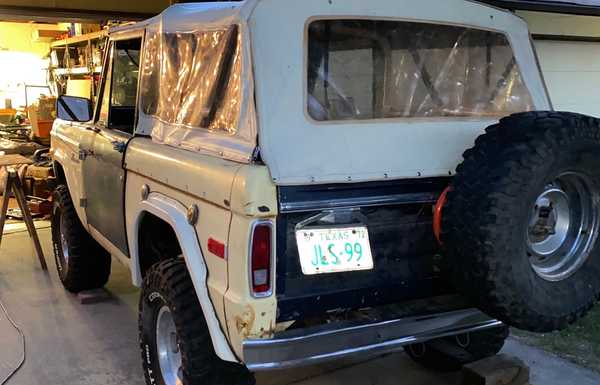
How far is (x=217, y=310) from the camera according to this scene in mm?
2447

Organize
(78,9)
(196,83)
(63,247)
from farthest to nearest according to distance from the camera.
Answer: (78,9) < (63,247) < (196,83)

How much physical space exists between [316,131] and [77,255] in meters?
3.01

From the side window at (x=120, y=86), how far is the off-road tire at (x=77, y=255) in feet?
3.31

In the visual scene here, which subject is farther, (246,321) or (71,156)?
(71,156)

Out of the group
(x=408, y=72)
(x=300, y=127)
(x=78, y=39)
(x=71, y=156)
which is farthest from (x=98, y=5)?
(x=300, y=127)

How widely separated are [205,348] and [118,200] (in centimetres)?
140

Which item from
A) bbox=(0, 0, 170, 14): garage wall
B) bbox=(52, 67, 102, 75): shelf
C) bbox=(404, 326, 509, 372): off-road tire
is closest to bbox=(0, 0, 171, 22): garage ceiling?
bbox=(0, 0, 170, 14): garage wall

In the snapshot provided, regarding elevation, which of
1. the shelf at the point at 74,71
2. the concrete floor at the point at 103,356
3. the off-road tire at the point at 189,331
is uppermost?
the shelf at the point at 74,71

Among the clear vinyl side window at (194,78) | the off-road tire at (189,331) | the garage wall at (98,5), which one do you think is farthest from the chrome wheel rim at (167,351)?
the garage wall at (98,5)

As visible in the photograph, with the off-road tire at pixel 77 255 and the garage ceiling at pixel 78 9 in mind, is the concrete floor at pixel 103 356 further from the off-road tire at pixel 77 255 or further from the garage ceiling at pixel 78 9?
the garage ceiling at pixel 78 9

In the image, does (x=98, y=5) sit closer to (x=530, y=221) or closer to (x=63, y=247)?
(x=63, y=247)

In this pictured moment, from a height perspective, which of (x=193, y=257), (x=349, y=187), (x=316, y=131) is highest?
(x=316, y=131)

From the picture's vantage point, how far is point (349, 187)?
8.03 feet

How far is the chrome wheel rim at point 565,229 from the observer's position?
260 cm
